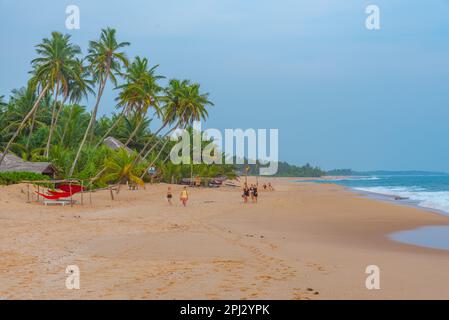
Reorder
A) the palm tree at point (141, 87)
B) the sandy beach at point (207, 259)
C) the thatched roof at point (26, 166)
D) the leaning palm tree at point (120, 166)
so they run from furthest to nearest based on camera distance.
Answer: the palm tree at point (141, 87), the thatched roof at point (26, 166), the leaning palm tree at point (120, 166), the sandy beach at point (207, 259)

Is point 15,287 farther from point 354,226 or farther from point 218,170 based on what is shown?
point 218,170

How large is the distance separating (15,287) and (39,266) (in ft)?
5.62

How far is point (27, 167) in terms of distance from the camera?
31781 mm

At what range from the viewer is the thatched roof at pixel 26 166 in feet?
103

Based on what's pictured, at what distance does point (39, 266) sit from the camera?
878cm

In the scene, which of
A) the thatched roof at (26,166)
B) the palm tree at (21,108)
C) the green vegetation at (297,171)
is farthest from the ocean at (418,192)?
the green vegetation at (297,171)

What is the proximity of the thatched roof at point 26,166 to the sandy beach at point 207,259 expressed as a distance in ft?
42.7

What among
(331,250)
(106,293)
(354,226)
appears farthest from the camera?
(354,226)

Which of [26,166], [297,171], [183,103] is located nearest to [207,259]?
[26,166]

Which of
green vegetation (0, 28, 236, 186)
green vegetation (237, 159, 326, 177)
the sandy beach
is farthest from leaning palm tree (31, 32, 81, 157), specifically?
green vegetation (237, 159, 326, 177)

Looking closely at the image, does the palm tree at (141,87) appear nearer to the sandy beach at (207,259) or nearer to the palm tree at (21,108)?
the palm tree at (21,108)

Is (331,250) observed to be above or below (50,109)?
below

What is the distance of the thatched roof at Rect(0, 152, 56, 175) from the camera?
3153cm

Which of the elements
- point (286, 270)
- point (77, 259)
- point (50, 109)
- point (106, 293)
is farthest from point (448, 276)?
point (50, 109)
